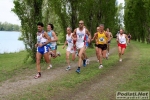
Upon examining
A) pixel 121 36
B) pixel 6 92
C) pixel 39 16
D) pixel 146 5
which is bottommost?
pixel 6 92

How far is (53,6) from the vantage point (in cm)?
2400

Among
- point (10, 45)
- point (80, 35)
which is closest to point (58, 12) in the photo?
point (80, 35)

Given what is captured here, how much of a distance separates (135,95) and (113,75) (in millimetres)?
2998

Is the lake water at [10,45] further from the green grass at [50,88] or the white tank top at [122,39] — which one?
the green grass at [50,88]

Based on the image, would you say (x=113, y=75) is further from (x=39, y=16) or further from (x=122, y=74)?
(x=39, y=16)

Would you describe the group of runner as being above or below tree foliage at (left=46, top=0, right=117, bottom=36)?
below

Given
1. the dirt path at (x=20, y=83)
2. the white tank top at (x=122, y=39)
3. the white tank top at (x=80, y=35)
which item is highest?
the white tank top at (x=80, y=35)

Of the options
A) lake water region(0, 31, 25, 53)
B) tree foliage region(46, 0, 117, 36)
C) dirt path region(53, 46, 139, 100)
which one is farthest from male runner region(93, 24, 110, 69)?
tree foliage region(46, 0, 117, 36)

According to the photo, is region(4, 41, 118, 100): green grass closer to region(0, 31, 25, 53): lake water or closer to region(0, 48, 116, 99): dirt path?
region(0, 48, 116, 99): dirt path

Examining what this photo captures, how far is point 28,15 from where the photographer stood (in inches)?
560

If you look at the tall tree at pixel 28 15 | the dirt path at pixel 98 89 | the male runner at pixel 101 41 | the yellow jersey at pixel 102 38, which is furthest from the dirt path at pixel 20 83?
the tall tree at pixel 28 15

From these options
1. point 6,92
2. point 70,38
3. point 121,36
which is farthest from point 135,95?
point 121,36

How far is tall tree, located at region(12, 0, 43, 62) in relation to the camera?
46.3 feet

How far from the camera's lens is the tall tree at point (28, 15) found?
14.1 metres
